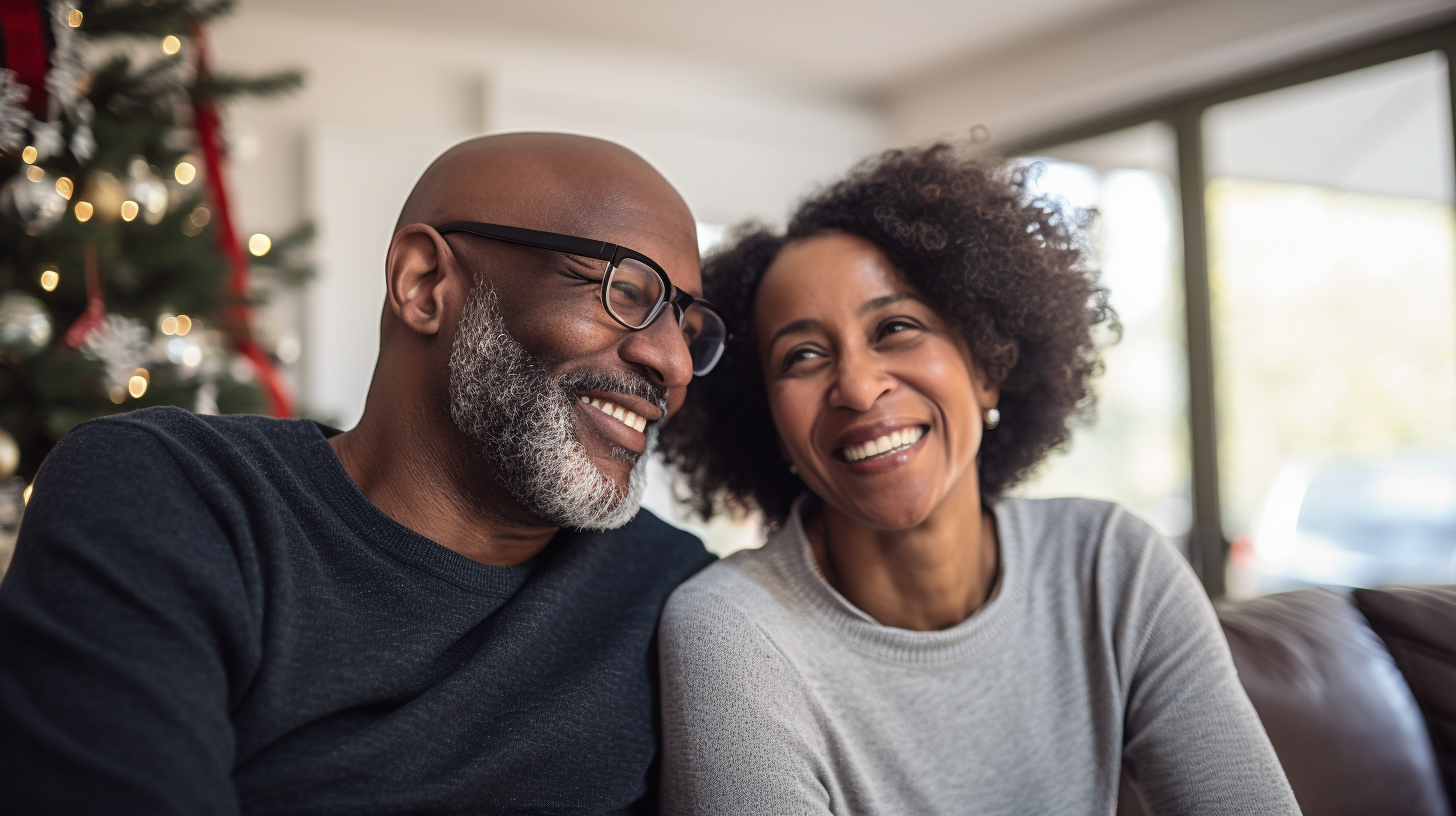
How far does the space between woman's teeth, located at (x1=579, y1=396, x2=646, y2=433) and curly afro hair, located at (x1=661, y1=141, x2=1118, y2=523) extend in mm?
369

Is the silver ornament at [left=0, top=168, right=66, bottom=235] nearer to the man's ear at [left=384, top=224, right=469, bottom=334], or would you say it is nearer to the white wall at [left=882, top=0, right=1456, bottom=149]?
the man's ear at [left=384, top=224, right=469, bottom=334]

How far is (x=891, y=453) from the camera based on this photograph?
1.36m

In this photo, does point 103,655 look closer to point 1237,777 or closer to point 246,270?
point 1237,777

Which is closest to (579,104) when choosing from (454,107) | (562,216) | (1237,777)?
(454,107)

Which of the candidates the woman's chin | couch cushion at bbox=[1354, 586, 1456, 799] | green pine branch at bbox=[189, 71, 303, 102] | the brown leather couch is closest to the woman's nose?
the woman's chin

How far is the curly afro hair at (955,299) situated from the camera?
4.89 ft

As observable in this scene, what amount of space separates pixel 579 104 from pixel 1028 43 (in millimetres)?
2200

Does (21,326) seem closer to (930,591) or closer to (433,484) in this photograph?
A: (433,484)

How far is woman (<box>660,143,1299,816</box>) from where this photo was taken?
128cm

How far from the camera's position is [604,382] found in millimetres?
1246

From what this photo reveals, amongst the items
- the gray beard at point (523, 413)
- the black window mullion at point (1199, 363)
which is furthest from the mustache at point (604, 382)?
the black window mullion at point (1199, 363)

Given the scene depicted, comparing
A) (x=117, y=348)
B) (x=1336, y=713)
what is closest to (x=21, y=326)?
(x=117, y=348)

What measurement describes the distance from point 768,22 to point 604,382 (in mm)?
3615

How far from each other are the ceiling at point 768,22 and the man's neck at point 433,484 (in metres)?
3.41
